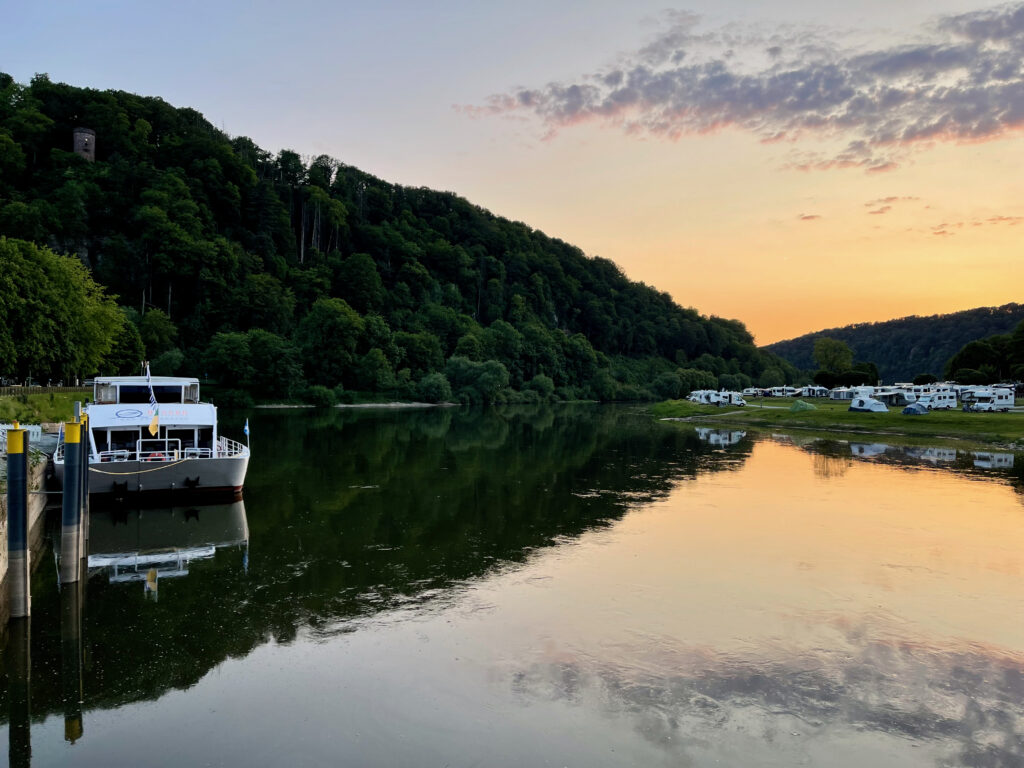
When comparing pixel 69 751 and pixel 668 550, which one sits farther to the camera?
pixel 668 550

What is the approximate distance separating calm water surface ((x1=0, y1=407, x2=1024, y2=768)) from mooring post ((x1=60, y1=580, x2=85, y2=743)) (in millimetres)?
57

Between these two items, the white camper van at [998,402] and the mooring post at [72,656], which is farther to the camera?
the white camper van at [998,402]

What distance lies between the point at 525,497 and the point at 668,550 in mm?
11266

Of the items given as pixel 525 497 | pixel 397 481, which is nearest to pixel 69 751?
pixel 525 497

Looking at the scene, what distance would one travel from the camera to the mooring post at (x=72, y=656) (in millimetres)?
11781

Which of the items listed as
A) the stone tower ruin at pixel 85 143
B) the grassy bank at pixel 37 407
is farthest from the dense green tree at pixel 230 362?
the grassy bank at pixel 37 407

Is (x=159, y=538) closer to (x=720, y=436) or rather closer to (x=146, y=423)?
(x=146, y=423)

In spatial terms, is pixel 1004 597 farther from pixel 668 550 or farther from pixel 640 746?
pixel 640 746

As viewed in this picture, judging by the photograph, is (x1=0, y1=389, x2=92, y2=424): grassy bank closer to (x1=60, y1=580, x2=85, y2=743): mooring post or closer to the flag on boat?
the flag on boat

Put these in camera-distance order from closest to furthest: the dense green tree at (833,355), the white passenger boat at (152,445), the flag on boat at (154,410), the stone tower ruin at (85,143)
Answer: the white passenger boat at (152,445) < the flag on boat at (154,410) < the stone tower ruin at (85,143) < the dense green tree at (833,355)

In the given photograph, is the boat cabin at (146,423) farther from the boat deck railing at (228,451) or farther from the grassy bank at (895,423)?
the grassy bank at (895,423)

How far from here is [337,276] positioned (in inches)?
6604

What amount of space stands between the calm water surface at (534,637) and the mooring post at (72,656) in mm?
57

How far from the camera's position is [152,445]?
101 feet
